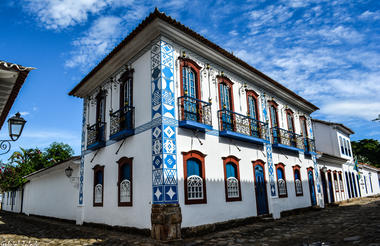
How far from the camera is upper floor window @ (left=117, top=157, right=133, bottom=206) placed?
9.78m

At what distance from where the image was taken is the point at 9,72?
16.8 ft

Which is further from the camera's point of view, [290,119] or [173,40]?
[290,119]

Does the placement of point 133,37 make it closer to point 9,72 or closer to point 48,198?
point 9,72

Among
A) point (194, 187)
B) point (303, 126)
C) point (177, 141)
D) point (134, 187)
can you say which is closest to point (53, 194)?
point (134, 187)

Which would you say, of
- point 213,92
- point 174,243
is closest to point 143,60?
point 213,92

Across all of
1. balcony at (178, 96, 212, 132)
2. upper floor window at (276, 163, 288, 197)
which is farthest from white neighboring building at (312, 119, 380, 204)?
balcony at (178, 96, 212, 132)

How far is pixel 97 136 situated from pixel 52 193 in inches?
316

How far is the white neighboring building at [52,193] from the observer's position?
14617mm

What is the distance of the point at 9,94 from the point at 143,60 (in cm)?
504

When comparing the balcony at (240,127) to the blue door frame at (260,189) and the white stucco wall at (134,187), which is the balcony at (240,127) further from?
the white stucco wall at (134,187)

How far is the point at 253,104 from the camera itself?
13.9 meters

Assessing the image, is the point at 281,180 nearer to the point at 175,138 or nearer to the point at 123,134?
the point at 175,138

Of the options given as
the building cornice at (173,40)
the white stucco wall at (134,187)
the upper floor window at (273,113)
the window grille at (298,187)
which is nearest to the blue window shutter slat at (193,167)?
the white stucco wall at (134,187)

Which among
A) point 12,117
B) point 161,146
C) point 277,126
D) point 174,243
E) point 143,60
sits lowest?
point 174,243
